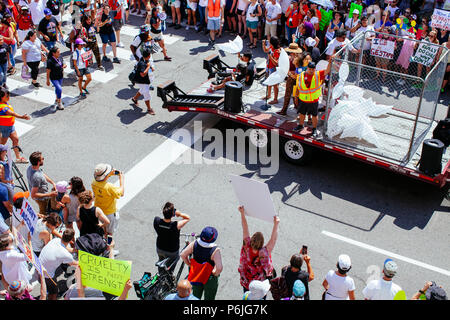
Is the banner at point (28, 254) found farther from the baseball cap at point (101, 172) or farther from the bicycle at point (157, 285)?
the baseball cap at point (101, 172)

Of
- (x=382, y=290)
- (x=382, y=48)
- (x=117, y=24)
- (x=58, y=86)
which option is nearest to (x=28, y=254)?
→ (x=382, y=290)

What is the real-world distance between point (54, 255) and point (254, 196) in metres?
2.77

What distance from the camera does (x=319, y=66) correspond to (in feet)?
37.0

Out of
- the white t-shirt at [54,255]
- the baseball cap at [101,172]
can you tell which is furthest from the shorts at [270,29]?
the white t-shirt at [54,255]

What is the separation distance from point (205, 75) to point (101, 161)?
4.60m

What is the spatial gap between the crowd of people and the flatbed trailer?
0.32m

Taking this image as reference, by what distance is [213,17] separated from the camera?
16.2 m

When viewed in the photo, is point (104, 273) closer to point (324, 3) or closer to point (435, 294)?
point (435, 294)

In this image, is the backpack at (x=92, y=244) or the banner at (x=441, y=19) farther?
the banner at (x=441, y=19)

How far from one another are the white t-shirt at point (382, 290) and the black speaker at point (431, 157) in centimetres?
352

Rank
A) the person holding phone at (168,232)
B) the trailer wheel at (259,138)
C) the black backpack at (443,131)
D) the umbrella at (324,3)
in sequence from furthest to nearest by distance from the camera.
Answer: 1. the umbrella at (324,3)
2. the trailer wheel at (259,138)
3. the black backpack at (443,131)
4. the person holding phone at (168,232)

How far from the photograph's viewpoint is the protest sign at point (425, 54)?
41.1 feet

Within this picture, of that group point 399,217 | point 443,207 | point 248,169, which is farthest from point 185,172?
point 443,207

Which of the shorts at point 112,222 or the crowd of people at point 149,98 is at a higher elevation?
the crowd of people at point 149,98
